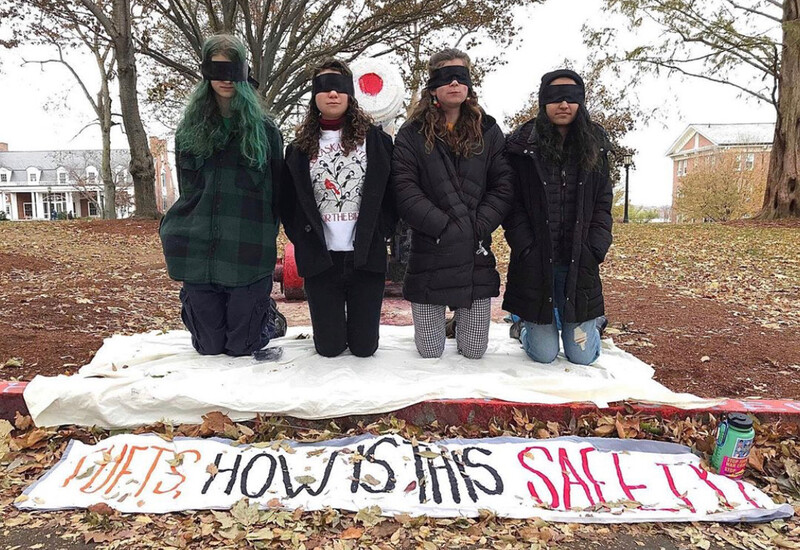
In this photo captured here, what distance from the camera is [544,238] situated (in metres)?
3.20

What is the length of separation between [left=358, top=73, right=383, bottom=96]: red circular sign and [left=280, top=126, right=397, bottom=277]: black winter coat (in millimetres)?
2200

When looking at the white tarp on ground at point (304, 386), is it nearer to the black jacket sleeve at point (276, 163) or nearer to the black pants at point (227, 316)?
the black pants at point (227, 316)

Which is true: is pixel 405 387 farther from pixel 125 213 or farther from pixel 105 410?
pixel 125 213

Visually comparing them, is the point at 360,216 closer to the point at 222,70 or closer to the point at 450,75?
the point at 450,75

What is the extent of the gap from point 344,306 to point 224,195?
0.93 metres

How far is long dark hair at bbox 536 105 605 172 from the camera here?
3.12 metres

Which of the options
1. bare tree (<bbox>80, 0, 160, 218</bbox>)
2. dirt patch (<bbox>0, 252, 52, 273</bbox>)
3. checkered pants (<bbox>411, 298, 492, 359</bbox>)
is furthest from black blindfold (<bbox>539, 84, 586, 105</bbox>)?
bare tree (<bbox>80, 0, 160, 218</bbox>)


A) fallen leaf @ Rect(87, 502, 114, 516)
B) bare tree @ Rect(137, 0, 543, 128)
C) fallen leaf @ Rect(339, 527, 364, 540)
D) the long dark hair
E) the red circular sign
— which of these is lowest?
fallen leaf @ Rect(339, 527, 364, 540)

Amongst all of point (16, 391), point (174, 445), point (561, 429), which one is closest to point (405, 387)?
point (561, 429)

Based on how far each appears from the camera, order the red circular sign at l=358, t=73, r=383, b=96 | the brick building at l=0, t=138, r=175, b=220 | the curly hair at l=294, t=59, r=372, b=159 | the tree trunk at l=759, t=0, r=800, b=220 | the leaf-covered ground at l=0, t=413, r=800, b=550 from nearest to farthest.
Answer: the leaf-covered ground at l=0, t=413, r=800, b=550 < the curly hair at l=294, t=59, r=372, b=159 < the red circular sign at l=358, t=73, r=383, b=96 < the tree trunk at l=759, t=0, r=800, b=220 < the brick building at l=0, t=138, r=175, b=220

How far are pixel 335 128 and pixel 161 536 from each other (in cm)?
216

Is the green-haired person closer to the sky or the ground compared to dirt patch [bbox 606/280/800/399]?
closer to the sky

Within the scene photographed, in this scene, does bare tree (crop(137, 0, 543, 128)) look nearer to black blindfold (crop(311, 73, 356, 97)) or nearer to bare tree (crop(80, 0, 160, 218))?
bare tree (crop(80, 0, 160, 218))

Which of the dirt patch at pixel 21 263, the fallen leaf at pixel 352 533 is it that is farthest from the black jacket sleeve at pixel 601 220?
the dirt patch at pixel 21 263
